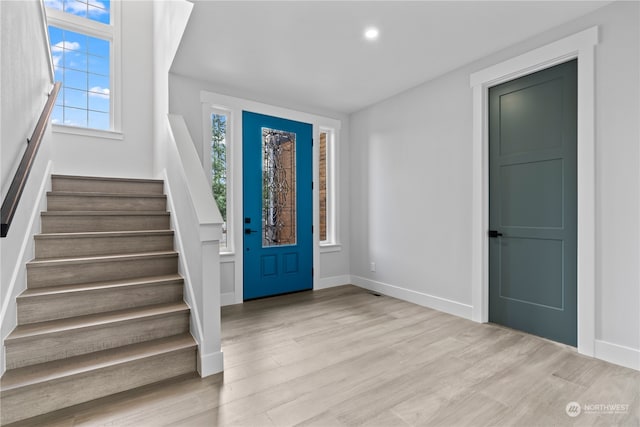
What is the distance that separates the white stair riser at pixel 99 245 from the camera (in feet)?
7.79

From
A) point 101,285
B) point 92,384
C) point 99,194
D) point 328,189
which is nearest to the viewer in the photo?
point 92,384

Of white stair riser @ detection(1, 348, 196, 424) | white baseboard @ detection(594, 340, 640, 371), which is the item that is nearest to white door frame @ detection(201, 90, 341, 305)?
white stair riser @ detection(1, 348, 196, 424)

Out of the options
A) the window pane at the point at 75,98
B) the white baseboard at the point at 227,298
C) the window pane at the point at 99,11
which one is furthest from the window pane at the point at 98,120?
the white baseboard at the point at 227,298

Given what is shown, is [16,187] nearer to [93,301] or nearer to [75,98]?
[93,301]

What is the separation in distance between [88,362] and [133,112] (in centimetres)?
344

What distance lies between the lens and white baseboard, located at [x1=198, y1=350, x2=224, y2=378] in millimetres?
2096

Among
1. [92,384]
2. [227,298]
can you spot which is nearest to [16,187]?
[92,384]

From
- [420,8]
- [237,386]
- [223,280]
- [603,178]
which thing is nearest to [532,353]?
[603,178]

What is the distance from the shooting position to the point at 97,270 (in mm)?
2371

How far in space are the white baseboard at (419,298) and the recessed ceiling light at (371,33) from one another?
273 cm

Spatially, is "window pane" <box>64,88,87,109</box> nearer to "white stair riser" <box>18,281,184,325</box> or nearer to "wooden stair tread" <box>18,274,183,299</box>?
"wooden stair tread" <box>18,274,183,299</box>

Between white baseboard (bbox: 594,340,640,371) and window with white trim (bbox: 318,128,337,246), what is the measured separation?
3.09m

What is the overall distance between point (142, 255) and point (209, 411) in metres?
1.35

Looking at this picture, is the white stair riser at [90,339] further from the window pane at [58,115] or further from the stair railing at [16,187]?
the window pane at [58,115]
